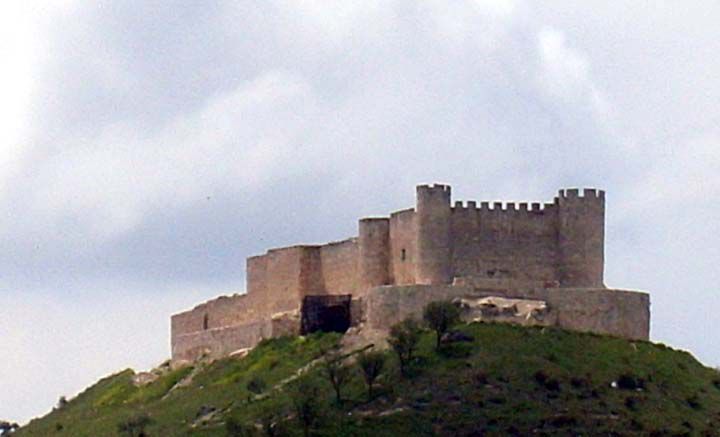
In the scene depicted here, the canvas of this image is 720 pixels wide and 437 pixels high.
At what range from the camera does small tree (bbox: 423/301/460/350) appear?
268 feet

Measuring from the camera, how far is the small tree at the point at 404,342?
81.4 meters

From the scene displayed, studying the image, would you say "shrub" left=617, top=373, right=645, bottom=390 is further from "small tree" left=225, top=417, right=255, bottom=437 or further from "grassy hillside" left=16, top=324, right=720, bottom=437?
"small tree" left=225, top=417, right=255, bottom=437

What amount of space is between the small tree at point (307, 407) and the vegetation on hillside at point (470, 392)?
0.04m

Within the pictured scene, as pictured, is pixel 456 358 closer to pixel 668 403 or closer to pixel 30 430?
pixel 668 403

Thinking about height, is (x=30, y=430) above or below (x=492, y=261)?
below

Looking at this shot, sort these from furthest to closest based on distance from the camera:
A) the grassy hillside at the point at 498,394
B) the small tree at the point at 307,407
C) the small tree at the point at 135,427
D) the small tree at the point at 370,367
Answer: the small tree at the point at 135,427, the small tree at the point at 370,367, the small tree at the point at 307,407, the grassy hillside at the point at 498,394

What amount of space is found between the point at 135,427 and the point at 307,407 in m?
8.55

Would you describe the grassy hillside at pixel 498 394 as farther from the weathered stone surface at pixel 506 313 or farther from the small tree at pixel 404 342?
the weathered stone surface at pixel 506 313

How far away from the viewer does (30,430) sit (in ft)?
320

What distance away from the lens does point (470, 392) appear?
7969 centimetres

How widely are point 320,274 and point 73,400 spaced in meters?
16.5

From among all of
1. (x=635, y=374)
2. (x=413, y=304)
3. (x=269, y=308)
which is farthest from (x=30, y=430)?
(x=635, y=374)

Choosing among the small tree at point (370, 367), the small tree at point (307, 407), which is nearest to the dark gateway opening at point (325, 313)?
the small tree at point (370, 367)

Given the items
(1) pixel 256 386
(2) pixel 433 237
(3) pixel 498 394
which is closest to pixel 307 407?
(3) pixel 498 394
